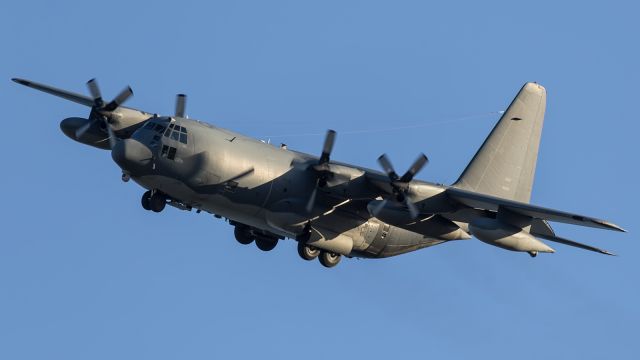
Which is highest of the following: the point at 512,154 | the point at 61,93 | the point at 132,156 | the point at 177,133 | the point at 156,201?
the point at 61,93

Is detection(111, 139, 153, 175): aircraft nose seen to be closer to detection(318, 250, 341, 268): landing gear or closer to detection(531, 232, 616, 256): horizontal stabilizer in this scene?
detection(318, 250, 341, 268): landing gear

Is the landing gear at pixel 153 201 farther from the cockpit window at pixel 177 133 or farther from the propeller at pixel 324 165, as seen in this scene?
the propeller at pixel 324 165

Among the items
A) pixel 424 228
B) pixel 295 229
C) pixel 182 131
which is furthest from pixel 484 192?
pixel 182 131

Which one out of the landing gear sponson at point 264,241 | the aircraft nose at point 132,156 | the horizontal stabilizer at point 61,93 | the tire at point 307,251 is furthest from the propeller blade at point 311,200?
the horizontal stabilizer at point 61,93

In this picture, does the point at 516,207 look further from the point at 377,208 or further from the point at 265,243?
the point at 265,243

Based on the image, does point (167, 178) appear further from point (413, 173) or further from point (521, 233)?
point (521, 233)

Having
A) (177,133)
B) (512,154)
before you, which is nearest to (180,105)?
(177,133)

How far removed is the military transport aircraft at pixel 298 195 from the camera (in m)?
27.5

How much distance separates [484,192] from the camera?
32.8 meters

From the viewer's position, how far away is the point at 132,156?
26.7 m

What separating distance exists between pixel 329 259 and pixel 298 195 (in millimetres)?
2705

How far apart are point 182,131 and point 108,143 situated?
4.47m

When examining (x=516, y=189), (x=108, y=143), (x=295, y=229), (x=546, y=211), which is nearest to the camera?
(x=546, y=211)

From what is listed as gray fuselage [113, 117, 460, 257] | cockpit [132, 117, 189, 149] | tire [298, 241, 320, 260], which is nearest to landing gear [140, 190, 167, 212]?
gray fuselage [113, 117, 460, 257]
